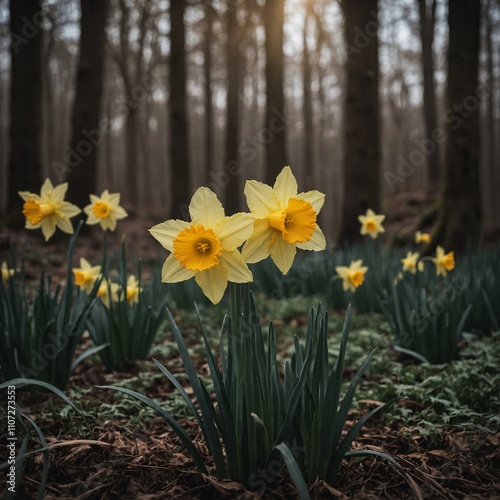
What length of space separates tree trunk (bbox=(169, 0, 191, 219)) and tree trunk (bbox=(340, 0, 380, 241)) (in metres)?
3.70

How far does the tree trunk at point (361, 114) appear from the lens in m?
6.49

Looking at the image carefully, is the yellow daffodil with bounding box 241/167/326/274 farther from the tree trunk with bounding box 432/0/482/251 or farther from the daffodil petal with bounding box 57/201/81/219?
the tree trunk with bounding box 432/0/482/251

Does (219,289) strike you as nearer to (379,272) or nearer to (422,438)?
(422,438)

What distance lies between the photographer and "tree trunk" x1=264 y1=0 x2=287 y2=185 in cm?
790

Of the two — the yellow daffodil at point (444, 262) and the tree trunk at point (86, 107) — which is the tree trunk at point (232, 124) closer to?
the tree trunk at point (86, 107)

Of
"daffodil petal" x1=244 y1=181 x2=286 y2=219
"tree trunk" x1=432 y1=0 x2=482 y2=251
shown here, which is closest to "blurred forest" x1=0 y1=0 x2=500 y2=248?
→ "tree trunk" x1=432 y1=0 x2=482 y2=251

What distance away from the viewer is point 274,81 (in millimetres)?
7969

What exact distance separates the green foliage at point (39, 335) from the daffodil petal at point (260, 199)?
1189 millimetres

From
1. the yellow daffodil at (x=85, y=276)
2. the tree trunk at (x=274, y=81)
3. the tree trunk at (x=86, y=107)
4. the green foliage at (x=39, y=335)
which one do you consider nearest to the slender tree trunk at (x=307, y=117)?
the tree trunk at (x=274, y=81)

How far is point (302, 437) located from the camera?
1.32 m

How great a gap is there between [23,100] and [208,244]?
722cm

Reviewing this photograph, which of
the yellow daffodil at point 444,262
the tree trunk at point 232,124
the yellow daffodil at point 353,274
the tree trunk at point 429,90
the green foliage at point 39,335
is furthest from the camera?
the tree trunk at point 429,90

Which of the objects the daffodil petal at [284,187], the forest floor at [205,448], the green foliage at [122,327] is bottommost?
the forest floor at [205,448]

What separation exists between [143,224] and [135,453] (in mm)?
11827
